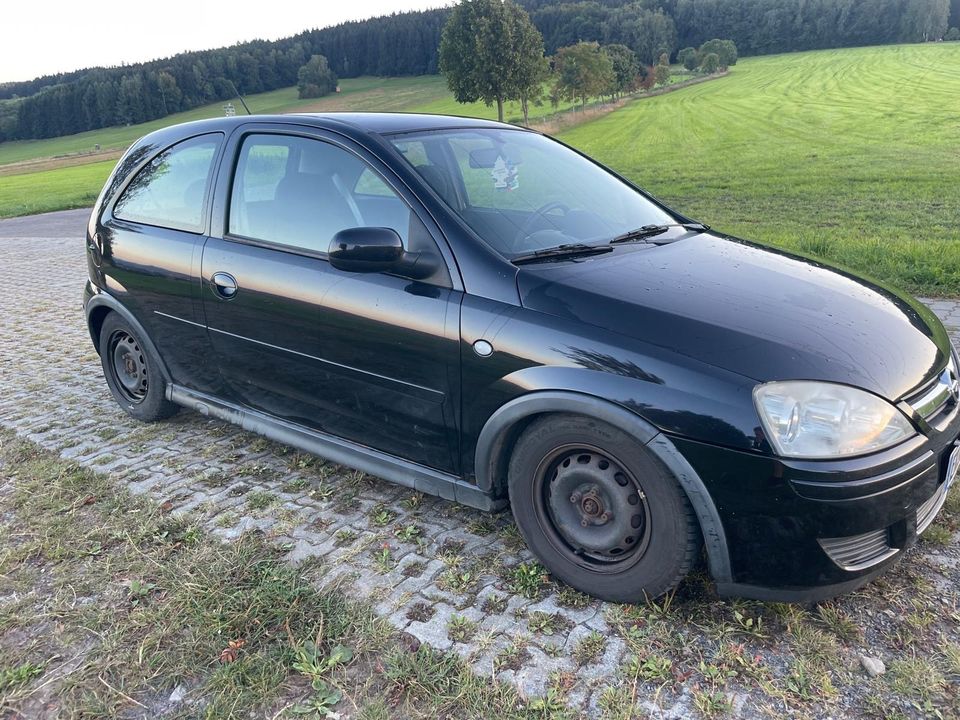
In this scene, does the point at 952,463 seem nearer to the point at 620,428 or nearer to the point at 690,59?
the point at 620,428

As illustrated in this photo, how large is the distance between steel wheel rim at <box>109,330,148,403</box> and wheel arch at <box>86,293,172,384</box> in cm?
16

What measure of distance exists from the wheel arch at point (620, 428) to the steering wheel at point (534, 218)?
0.71m

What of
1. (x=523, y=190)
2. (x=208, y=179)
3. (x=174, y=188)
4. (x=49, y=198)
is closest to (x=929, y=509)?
(x=523, y=190)

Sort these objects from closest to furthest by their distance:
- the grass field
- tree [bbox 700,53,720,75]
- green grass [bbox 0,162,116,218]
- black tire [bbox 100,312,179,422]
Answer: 1. black tire [bbox 100,312,179,422]
2. green grass [bbox 0,162,116,218]
3. the grass field
4. tree [bbox 700,53,720,75]

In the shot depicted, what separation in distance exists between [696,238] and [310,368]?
6.34ft

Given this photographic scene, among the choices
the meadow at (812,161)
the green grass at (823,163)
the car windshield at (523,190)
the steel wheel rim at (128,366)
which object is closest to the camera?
the car windshield at (523,190)

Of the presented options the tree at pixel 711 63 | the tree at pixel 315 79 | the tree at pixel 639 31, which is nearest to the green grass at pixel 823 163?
the tree at pixel 711 63

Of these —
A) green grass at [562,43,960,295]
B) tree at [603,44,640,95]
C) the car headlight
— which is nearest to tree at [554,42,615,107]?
green grass at [562,43,960,295]

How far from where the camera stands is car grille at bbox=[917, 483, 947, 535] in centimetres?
246

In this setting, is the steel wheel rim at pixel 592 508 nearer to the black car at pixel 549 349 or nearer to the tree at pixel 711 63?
the black car at pixel 549 349

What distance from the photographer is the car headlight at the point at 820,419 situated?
2.22 metres

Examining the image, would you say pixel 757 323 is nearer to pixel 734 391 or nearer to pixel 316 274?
pixel 734 391

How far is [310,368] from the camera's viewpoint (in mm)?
3336

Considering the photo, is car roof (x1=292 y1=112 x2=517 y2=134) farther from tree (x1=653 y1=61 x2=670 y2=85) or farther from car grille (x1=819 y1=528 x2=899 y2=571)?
tree (x1=653 y1=61 x2=670 y2=85)
